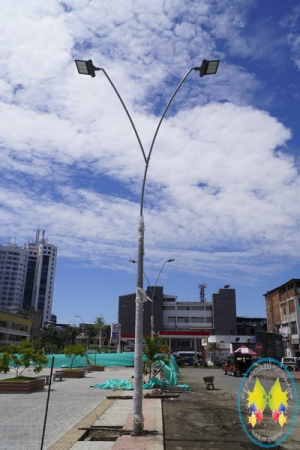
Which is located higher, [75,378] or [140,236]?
[140,236]

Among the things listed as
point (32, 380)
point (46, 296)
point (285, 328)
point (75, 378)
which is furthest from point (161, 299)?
point (46, 296)

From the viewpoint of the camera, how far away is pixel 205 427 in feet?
36.3

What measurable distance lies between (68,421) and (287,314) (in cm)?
5830

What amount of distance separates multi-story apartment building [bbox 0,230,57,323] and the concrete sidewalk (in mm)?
147981

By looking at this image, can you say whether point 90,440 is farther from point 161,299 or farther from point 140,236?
point 161,299

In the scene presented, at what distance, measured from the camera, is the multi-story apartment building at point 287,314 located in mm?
59844

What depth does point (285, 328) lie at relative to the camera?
2477 inches

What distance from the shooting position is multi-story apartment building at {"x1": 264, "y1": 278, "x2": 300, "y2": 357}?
5984cm

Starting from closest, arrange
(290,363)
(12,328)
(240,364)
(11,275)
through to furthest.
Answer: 1. (240,364)
2. (290,363)
3. (12,328)
4. (11,275)

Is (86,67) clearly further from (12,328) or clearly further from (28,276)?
(28,276)

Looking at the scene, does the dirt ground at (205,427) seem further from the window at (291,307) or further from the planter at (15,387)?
the window at (291,307)

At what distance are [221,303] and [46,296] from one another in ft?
338

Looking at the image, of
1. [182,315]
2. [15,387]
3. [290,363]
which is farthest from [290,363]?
[182,315]

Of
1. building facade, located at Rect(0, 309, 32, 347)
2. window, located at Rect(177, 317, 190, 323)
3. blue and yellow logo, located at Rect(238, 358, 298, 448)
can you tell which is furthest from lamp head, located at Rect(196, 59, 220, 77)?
window, located at Rect(177, 317, 190, 323)
